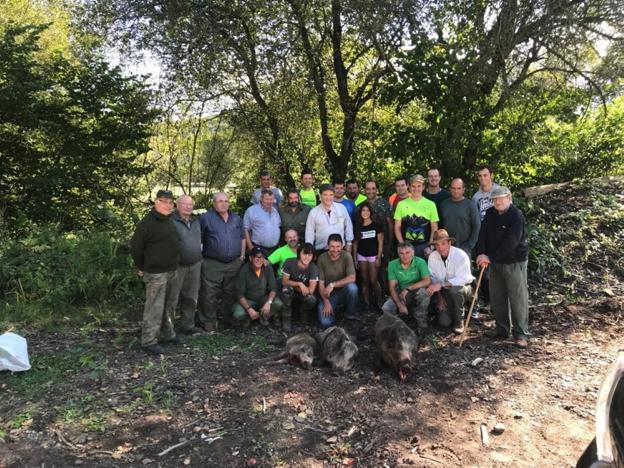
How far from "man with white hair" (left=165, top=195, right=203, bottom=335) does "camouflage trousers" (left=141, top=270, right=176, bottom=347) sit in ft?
0.49

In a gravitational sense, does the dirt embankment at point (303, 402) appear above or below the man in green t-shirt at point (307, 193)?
below

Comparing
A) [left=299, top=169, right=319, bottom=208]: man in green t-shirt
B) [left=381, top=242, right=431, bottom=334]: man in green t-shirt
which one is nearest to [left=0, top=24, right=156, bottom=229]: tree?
[left=299, top=169, right=319, bottom=208]: man in green t-shirt

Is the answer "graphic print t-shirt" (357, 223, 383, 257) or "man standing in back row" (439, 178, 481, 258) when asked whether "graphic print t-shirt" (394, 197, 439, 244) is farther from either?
"graphic print t-shirt" (357, 223, 383, 257)

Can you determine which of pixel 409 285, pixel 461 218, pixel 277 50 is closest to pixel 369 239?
pixel 409 285

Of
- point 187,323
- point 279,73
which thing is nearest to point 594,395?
point 187,323

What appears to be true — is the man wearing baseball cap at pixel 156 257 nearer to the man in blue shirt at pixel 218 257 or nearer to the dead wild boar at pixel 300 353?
the man in blue shirt at pixel 218 257

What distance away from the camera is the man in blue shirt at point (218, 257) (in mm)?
6109

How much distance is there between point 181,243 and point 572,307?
5116 mm

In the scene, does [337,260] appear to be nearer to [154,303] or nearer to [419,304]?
[419,304]

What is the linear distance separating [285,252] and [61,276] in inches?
138

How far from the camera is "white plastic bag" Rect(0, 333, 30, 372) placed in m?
4.73

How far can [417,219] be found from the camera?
20.6 ft

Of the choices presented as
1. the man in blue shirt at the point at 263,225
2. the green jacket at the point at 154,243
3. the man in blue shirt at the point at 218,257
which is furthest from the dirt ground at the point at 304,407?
the man in blue shirt at the point at 263,225

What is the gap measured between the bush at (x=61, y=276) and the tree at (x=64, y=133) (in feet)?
7.70
